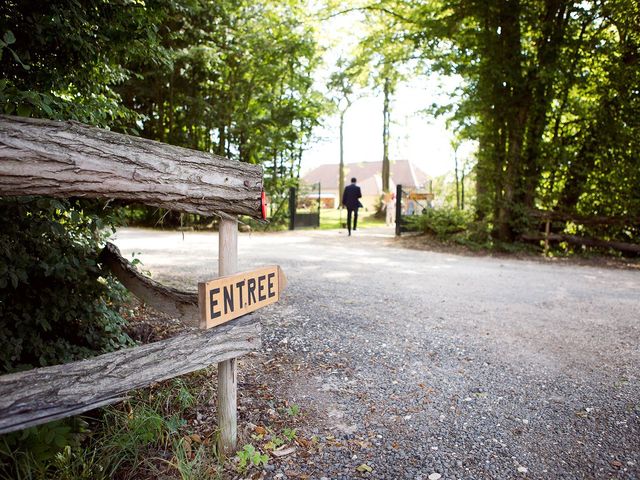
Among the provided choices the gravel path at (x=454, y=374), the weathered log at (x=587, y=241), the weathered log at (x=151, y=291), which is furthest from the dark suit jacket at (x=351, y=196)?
the weathered log at (x=151, y=291)

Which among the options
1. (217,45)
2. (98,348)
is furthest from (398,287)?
(217,45)

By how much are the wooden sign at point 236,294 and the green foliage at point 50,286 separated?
107 cm

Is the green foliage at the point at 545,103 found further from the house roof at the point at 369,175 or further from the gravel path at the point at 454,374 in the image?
the house roof at the point at 369,175

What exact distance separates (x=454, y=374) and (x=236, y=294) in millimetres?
2063

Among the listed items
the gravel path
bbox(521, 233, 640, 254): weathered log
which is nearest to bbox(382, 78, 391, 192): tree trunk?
bbox(521, 233, 640, 254): weathered log

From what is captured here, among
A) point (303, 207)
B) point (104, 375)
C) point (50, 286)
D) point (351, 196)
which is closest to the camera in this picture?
point (104, 375)

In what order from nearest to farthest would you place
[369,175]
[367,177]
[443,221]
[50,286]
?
[50,286]
[443,221]
[367,177]
[369,175]

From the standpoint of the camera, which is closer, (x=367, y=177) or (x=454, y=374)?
(x=454, y=374)

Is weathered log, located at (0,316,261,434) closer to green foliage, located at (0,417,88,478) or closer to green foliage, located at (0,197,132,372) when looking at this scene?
green foliage, located at (0,417,88,478)

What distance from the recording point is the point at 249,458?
260 centimetres

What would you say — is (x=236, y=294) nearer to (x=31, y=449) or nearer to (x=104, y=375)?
(x=104, y=375)

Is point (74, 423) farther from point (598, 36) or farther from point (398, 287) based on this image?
point (598, 36)

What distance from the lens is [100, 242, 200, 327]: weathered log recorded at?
3.25m

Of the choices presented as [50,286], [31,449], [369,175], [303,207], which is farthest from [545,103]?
[369,175]
